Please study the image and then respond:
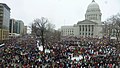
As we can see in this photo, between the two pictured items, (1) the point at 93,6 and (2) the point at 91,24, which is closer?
(2) the point at 91,24

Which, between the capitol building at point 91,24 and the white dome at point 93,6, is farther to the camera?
the white dome at point 93,6

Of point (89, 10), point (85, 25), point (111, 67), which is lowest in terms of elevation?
point (111, 67)

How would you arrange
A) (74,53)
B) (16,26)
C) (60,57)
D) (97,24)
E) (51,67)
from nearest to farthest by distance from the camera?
(51,67)
(60,57)
(74,53)
(97,24)
(16,26)

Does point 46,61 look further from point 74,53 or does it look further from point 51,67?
point 74,53

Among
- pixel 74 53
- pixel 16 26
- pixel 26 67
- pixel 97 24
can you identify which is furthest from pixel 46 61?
pixel 16 26

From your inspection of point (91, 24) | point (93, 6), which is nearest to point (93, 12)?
point (93, 6)

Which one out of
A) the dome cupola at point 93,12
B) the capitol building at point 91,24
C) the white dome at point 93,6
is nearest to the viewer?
the capitol building at point 91,24

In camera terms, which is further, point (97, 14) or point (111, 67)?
point (97, 14)

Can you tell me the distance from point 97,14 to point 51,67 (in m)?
128

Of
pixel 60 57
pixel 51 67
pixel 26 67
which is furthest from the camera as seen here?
pixel 60 57

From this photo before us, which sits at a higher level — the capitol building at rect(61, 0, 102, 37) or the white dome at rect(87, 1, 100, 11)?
the white dome at rect(87, 1, 100, 11)

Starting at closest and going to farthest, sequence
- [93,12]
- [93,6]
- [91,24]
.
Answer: [91,24], [93,12], [93,6]

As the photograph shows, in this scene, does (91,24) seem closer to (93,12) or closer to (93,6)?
(93,12)

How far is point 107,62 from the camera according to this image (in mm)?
23234
